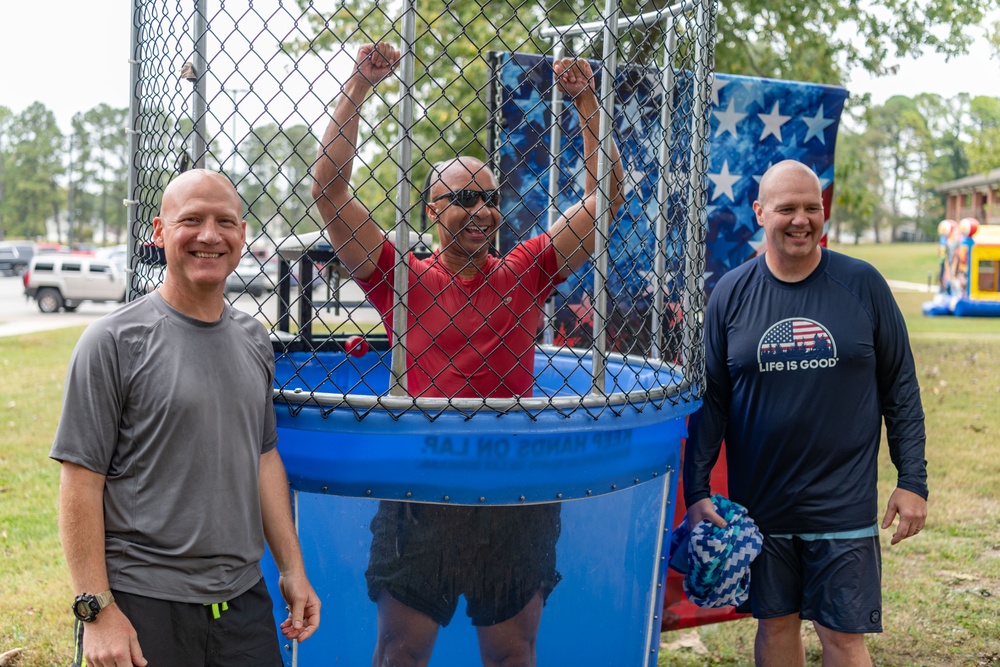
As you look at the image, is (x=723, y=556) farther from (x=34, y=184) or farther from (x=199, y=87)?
(x=34, y=184)

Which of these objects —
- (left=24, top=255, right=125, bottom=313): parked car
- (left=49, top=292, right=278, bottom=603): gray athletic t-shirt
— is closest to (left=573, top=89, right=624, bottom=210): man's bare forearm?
(left=49, top=292, right=278, bottom=603): gray athletic t-shirt

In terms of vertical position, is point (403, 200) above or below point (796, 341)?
above

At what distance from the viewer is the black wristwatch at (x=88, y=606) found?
197 cm

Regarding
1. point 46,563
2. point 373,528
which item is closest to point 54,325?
point 46,563

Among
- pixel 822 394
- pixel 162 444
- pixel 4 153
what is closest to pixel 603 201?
pixel 822 394

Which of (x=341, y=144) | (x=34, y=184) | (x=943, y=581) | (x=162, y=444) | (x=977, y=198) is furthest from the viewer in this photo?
(x=34, y=184)

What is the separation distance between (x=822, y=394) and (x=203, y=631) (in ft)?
6.42

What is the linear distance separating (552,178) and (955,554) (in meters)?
3.31

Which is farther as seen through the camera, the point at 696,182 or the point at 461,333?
the point at 696,182

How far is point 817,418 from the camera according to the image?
2.96 meters

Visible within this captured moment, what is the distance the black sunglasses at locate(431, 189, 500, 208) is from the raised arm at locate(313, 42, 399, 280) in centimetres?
23

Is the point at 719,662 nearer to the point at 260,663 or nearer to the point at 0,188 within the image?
the point at 260,663

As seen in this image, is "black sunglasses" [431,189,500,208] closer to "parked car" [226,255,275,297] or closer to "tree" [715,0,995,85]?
"parked car" [226,255,275,297]

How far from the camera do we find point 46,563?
5.18 meters
